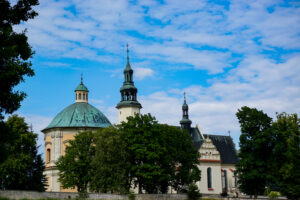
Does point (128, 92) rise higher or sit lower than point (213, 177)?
higher

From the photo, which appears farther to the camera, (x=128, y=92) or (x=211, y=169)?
(x=211, y=169)

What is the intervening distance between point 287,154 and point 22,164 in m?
28.1

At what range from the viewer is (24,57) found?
64.7 feet

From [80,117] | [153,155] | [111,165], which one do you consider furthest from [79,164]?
[80,117]

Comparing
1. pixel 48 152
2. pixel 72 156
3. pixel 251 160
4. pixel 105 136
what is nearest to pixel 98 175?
pixel 105 136

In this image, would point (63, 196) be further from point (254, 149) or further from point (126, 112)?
point (126, 112)

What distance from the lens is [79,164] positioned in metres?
56.3

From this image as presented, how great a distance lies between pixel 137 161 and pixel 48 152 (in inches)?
1006

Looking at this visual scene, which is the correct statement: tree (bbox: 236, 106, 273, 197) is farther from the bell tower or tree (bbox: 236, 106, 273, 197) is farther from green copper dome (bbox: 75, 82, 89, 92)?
green copper dome (bbox: 75, 82, 89, 92)

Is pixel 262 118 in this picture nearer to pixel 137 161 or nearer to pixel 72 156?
pixel 137 161

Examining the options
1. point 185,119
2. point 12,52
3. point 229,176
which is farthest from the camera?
point 229,176

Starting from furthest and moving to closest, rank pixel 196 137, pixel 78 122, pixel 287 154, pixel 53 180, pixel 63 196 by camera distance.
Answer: pixel 196 137 < pixel 78 122 < pixel 53 180 < pixel 287 154 < pixel 63 196

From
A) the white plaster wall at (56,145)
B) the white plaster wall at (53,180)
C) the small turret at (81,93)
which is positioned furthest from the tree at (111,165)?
the small turret at (81,93)

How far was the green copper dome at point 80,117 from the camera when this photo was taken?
69438mm
